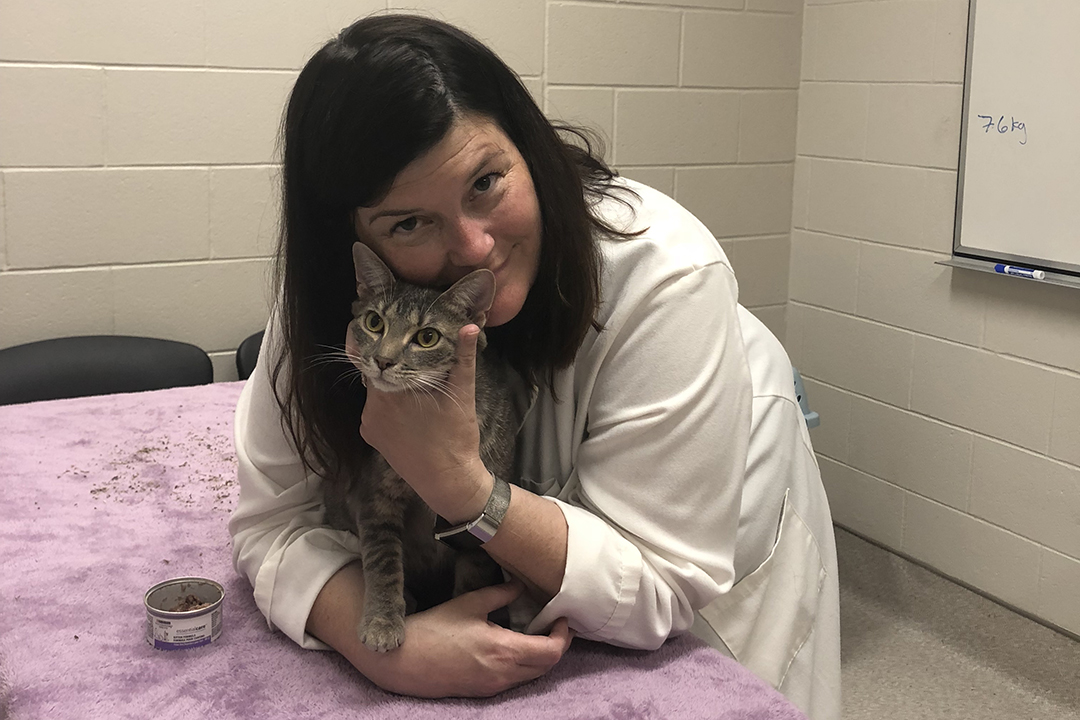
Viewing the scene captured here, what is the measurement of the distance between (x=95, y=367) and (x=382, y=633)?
6.12 feet

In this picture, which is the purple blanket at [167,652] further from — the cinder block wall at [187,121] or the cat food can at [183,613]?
the cinder block wall at [187,121]

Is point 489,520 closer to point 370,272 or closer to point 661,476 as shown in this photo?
point 661,476

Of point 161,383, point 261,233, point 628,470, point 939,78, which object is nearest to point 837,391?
point 939,78

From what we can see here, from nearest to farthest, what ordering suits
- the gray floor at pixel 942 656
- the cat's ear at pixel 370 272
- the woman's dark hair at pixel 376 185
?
the woman's dark hair at pixel 376 185 → the cat's ear at pixel 370 272 → the gray floor at pixel 942 656

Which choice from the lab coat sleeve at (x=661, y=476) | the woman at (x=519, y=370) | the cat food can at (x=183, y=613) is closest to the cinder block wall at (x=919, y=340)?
the woman at (x=519, y=370)

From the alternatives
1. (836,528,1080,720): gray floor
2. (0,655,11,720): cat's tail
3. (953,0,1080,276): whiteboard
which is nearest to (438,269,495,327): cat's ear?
(0,655,11,720): cat's tail

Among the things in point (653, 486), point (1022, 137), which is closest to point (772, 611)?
point (653, 486)

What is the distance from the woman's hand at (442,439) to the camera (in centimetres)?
117

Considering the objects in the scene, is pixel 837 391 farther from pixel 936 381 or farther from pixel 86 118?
pixel 86 118

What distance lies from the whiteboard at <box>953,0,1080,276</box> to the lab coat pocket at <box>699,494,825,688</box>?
158cm

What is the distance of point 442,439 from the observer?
1.17 m

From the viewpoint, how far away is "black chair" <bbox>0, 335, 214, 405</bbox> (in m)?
2.63

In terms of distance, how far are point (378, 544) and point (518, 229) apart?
451 mm

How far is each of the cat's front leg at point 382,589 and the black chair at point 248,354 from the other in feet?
5.62
